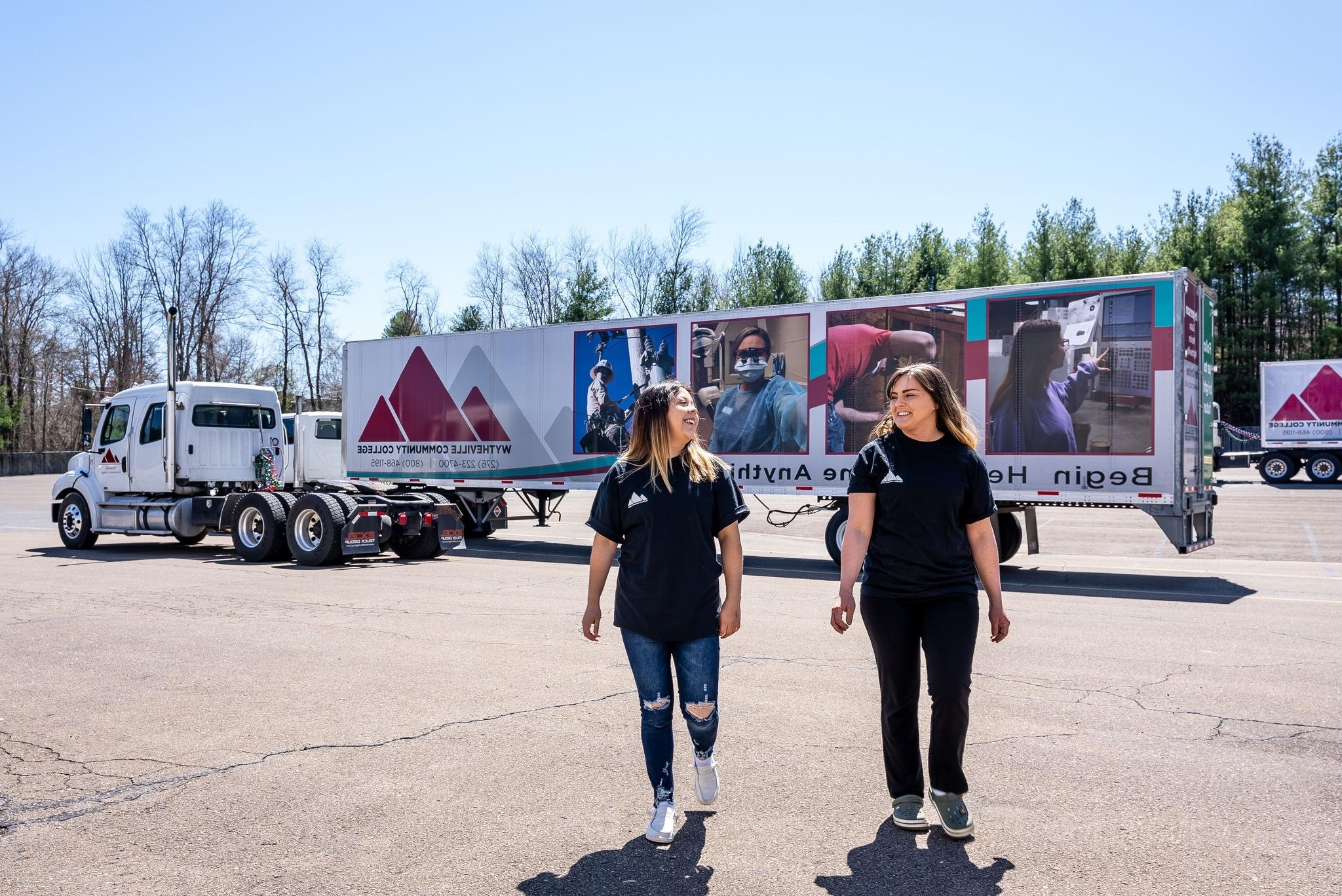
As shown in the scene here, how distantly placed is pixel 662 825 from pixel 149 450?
1610 centimetres

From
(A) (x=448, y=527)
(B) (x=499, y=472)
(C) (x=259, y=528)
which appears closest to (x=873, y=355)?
(A) (x=448, y=527)

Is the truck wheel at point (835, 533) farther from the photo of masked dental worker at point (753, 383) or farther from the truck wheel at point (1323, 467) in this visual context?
the truck wheel at point (1323, 467)

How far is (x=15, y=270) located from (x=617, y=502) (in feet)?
252

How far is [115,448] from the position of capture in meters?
18.1

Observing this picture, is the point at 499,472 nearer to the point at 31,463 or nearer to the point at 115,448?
the point at 115,448

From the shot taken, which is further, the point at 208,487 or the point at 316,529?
the point at 208,487

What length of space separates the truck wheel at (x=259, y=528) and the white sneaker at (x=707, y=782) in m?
12.6

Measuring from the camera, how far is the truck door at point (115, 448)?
17906 mm

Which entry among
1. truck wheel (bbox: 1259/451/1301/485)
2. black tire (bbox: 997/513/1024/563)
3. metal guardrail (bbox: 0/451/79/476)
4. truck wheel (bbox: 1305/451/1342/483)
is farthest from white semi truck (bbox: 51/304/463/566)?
metal guardrail (bbox: 0/451/79/476)

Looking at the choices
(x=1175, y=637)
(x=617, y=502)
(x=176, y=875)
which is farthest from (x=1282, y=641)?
(x=176, y=875)

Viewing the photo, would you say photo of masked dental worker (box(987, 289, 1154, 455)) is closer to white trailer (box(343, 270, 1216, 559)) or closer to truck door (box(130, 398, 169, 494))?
white trailer (box(343, 270, 1216, 559))

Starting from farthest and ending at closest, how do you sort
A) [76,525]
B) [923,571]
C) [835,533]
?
[76,525], [835,533], [923,571]

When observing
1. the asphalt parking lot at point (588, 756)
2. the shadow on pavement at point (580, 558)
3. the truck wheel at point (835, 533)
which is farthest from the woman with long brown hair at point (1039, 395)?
the asphalt parking lot at point (588, 756)

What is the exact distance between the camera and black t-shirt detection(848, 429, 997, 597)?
157 inches
